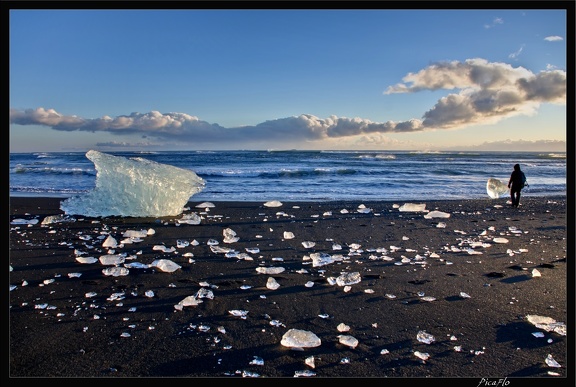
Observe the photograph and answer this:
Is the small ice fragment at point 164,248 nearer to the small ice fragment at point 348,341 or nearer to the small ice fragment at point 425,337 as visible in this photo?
A: the small ice fragment at point 348,341

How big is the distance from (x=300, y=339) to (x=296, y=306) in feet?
2.20

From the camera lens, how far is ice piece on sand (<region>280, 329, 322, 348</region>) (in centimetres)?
269

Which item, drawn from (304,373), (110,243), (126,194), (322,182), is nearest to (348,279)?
(304,373)

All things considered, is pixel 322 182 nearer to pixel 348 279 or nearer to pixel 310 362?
pixel 348 279

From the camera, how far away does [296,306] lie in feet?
11.1

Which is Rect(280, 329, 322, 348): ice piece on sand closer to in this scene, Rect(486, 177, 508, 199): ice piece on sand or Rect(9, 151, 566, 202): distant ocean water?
Rect(9, 151, 566, 202): distant ocean water

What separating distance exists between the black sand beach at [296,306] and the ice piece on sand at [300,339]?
0.17 ft

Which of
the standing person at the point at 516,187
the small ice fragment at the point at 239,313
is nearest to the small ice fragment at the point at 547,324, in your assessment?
the small ice fragment at the point at 239,313

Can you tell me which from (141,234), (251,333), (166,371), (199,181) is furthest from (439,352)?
(199,181)

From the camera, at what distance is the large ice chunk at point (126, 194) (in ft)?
24.3

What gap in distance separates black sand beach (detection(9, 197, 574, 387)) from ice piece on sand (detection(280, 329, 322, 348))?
5cm

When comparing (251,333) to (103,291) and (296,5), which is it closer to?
(103,291)

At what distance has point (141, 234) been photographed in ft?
19.5

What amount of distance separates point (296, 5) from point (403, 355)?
8.68ft
